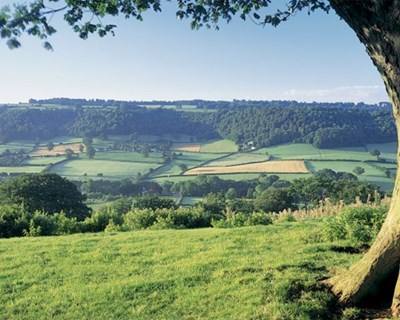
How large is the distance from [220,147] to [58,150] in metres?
34.2

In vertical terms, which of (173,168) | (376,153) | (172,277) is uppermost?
(172,277)

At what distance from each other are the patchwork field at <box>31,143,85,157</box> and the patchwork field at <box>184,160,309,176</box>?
29.7 meters

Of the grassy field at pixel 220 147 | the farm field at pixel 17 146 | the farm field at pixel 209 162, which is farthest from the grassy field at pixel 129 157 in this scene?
the farm field at pixel 17 146

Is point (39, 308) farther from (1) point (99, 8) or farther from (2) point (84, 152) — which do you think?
(2) point (84, 152)

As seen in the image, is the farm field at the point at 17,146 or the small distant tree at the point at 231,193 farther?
the farm field at the point at 17,146

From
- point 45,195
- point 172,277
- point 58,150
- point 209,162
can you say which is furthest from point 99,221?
point 58,150

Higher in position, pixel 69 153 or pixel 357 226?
pixel 357 226

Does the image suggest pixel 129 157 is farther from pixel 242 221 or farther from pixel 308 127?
pixel 242 221

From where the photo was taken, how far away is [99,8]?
7.12 metres

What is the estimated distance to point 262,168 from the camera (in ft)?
259

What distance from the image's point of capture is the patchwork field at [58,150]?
3679 inches

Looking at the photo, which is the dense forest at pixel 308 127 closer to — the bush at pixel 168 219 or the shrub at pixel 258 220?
Answer: the bush at pixel 168 219

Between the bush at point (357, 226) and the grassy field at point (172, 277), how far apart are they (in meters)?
0.48

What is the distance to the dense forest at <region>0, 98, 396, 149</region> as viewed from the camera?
102 metres
